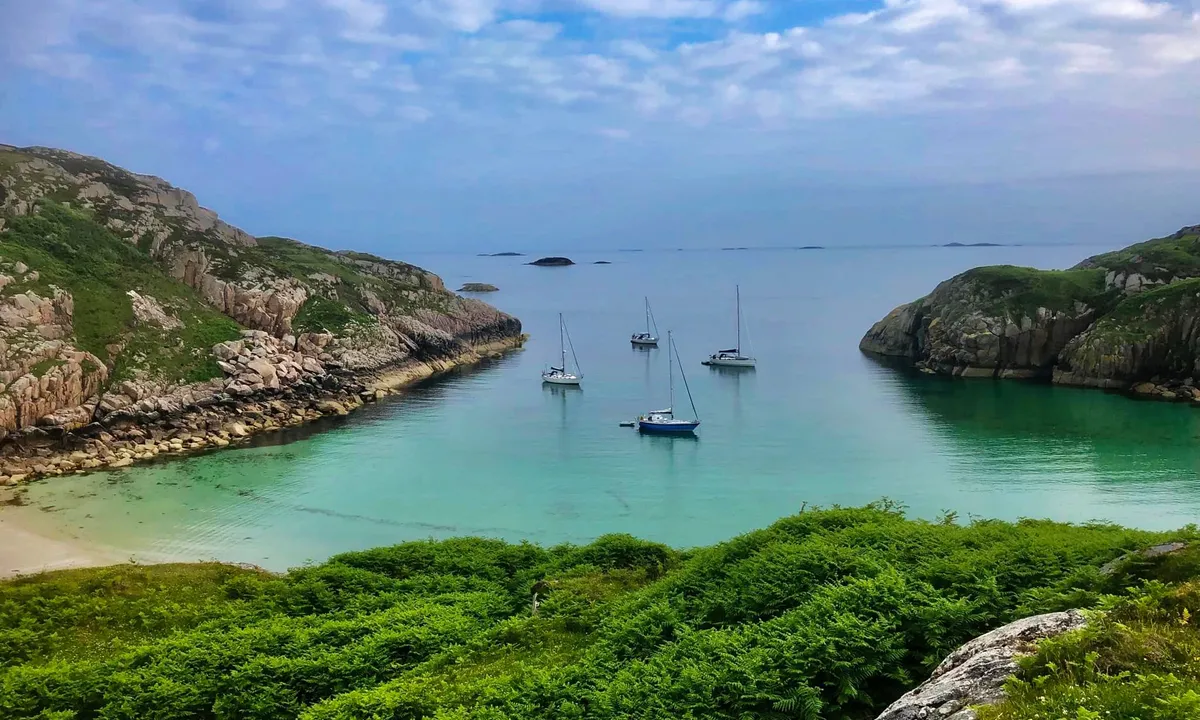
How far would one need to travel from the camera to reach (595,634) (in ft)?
43.7

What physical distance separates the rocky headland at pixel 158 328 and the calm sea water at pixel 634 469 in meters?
4.81

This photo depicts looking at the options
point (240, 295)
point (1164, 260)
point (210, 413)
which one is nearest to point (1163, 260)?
point (1164, 260)

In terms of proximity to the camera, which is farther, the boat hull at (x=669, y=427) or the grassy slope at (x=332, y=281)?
the grassy slope at (x=332, y=281)

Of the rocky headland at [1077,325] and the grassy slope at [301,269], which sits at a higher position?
the grassy slope at [301,269]

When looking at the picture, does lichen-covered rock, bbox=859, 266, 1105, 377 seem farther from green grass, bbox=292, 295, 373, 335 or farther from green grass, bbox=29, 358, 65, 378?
green grass, bbox=29, 358, 65, 378

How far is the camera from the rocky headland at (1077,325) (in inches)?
2581

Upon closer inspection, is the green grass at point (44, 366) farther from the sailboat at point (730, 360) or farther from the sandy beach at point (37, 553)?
the sailboat at point (730, 360)

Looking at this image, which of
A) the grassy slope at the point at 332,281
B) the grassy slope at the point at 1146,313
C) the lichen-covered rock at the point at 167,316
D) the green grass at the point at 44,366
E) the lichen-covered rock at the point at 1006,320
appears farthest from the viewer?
the lichen-covered rock at the point at 1006,320

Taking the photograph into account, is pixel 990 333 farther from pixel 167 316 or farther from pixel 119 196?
pixel 119 196

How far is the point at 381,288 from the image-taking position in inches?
3538

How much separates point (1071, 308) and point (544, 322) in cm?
8226

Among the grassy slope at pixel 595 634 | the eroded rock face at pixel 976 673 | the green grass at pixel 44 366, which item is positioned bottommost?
the grassy slope at pixel 595 634

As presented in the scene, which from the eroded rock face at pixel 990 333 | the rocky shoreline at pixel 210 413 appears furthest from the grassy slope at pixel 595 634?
the eroded rock face at pixel 990 333

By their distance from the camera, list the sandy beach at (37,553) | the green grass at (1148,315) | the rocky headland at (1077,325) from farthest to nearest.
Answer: the green grass at (1148,315) → the rocky headland at (1077,325) → the sandy beach at (37,553)
